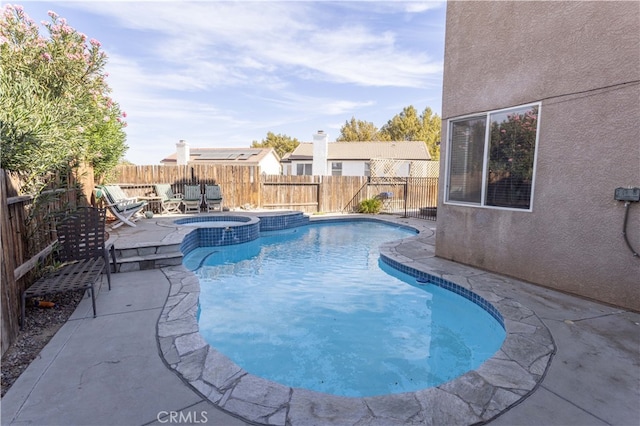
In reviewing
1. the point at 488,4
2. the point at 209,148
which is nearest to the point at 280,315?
the point at 488,4

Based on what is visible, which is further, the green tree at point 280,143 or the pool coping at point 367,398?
the green tree at point 280,143

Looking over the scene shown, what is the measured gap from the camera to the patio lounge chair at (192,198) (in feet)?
34.2

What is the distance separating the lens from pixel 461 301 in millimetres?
4051

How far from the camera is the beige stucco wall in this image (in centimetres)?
323

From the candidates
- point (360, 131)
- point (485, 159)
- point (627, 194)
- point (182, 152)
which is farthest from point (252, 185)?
point (360, 131)

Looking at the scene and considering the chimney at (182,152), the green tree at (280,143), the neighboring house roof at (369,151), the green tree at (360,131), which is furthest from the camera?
the green tree at (280,143)

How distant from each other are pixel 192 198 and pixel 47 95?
19.6 feet

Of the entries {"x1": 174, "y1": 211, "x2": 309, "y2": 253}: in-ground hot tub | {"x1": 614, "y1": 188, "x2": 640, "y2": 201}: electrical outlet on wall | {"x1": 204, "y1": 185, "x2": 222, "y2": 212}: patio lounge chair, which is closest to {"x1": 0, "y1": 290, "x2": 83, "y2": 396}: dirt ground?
{"x1": 174, "y1": 211, "x2": 309, "y2": 253}: in-ground hot tub

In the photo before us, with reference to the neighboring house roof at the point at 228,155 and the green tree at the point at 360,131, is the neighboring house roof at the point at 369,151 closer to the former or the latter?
the neighboring house roof at the point at 228,155

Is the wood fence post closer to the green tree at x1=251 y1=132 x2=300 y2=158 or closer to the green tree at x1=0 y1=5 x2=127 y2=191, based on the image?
the green tree at x1=0 y1=5 x2=127 y2=191

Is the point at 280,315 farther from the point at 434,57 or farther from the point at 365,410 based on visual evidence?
the point at 434,57

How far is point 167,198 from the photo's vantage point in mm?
10219

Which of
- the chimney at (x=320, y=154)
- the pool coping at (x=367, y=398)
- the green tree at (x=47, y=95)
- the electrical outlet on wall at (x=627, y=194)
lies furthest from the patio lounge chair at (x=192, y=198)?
the chimney at (x=320, y=154)

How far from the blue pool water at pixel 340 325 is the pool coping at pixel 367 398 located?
0.48 metres
